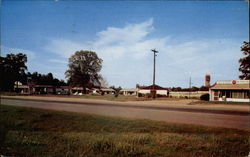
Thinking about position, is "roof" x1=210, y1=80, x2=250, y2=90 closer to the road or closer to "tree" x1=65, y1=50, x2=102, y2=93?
the road

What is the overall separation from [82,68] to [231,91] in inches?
1622

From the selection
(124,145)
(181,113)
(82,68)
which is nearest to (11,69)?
(82,68)

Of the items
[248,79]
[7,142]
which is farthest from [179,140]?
[248,79]

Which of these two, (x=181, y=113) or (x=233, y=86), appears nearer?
(x=181, y=113)

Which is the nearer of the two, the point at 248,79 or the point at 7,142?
the point at 7,142

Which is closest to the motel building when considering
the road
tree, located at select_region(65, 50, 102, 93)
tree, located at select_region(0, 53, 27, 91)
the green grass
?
the road

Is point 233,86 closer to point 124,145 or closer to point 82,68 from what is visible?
point 124,145

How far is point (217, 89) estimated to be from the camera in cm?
3409

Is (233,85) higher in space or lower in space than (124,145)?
higher

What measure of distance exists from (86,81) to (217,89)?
38.7m

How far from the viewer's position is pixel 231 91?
109 ft

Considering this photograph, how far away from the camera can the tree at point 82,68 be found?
2280 inches

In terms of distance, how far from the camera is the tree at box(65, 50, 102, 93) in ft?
190

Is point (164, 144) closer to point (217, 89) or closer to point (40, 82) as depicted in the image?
point (217, 89)
